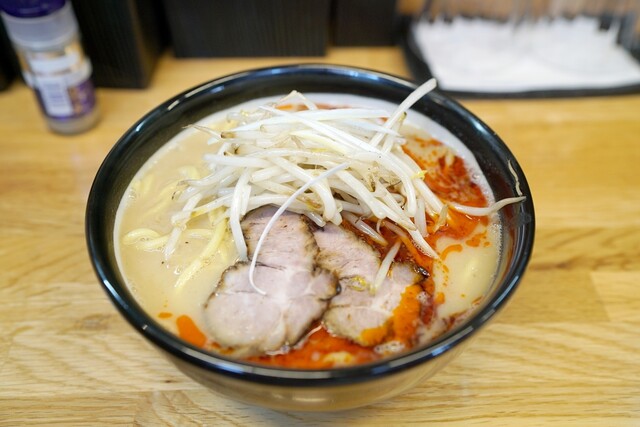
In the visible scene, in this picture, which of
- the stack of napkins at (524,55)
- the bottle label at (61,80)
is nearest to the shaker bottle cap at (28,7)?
the bottle label at (61,80)

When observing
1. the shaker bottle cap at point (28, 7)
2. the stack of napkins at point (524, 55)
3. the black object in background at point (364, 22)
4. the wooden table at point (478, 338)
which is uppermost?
the shaker bottle cap at point (28, 7)

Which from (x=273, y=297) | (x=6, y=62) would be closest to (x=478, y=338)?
(x=273, y=297)

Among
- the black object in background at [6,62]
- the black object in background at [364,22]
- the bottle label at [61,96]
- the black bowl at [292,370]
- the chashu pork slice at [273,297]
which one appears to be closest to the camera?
the black bowl at [292,370]

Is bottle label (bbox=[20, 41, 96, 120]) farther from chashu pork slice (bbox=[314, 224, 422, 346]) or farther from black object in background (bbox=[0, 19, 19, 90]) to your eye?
chashu pork slice (bbox=[314, 224, 422, 346])

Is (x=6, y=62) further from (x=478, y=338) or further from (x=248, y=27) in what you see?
(x=478, y=338)

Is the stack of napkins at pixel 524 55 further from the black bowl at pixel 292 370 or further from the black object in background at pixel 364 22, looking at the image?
the black bowl at pixel 292 370

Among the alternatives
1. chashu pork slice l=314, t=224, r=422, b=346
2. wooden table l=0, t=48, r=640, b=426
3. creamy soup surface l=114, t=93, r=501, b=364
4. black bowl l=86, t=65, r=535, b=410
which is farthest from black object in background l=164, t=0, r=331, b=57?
chashu pork slice l=314, t=224, r=422, b=346
